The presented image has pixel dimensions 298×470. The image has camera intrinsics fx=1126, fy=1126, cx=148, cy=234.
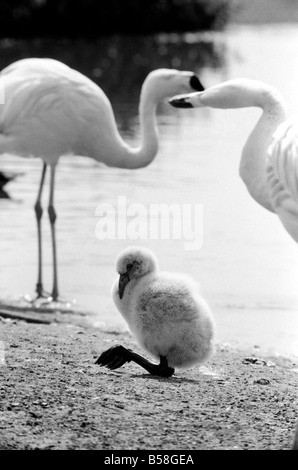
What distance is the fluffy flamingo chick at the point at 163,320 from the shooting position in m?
5.92

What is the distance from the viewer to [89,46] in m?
46.7

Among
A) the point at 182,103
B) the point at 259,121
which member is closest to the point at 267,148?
the point at 259,121

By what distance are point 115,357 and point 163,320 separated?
324mm

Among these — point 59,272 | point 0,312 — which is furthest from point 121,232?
point 0,312

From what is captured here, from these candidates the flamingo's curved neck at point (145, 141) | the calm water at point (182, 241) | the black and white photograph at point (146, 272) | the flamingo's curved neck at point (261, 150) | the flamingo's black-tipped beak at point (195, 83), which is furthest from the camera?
the flamingo's curved neck at point (145, 141)

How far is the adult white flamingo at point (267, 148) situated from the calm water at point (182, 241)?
202 centimetres

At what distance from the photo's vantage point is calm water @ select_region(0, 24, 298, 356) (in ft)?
29.6

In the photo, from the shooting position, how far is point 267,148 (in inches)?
239

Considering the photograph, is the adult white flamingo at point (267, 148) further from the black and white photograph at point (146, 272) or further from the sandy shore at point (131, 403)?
the sandy shore at point (131, 403)

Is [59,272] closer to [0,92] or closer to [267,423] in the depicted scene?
[0,92]

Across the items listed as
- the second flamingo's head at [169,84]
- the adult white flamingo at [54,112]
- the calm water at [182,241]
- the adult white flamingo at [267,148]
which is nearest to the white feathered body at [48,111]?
the adult white flamingo at [54,112]

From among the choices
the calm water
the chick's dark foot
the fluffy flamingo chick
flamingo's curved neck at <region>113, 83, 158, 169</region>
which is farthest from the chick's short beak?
flamingo's curved neck at <region>113, 83, 158, 169</region>

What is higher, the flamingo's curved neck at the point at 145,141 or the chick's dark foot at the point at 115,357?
the flamingo's curved neck at the point at 145,141

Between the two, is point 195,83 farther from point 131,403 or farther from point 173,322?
point 131,403
